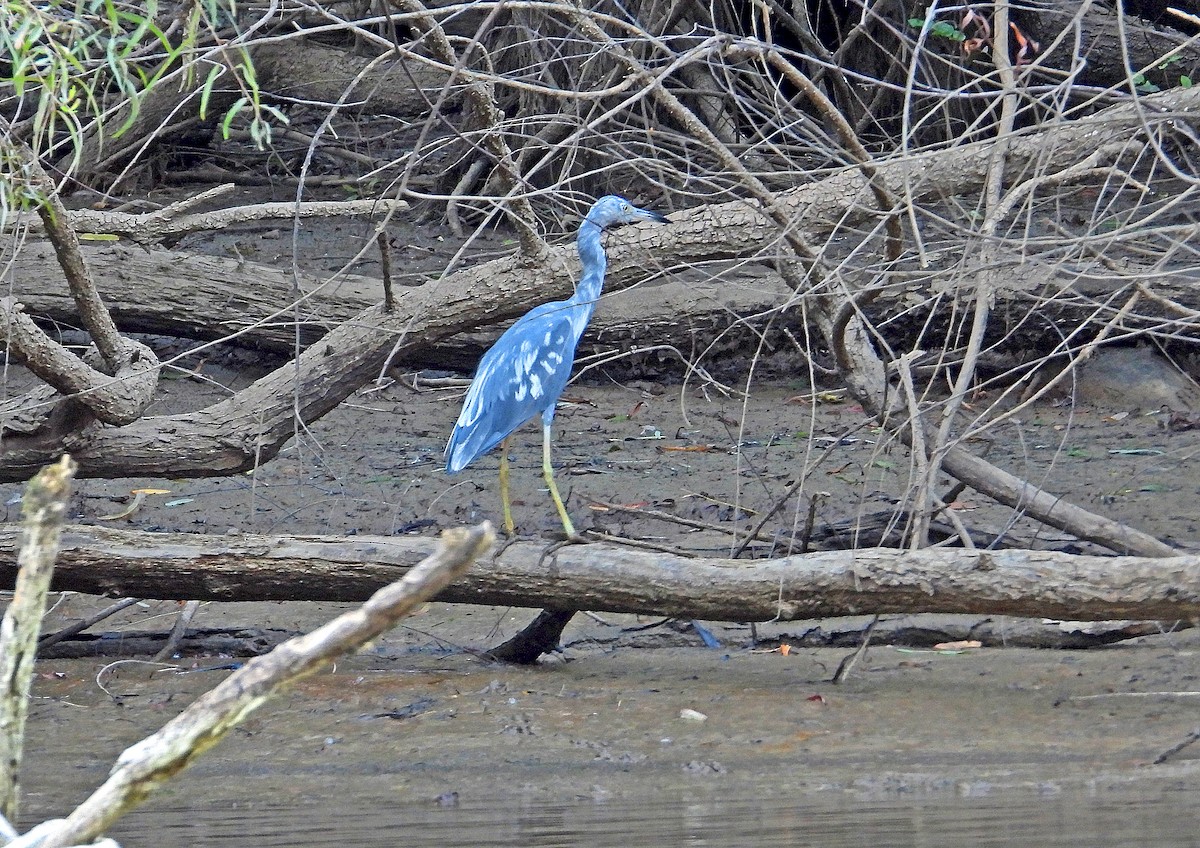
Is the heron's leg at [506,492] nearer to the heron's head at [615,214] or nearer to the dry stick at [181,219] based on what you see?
the heron's head at [615,214]

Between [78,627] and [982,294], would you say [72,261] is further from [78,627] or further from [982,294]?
[982,294]

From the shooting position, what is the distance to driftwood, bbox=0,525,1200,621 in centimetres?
424

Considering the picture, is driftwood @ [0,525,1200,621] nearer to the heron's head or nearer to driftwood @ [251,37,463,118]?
the heron's head

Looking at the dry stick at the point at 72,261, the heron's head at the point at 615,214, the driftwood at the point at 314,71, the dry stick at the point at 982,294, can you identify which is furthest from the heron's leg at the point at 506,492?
the driftwood at the point at 314,71

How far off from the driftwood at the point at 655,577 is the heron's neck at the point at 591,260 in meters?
1.17

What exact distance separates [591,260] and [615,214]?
26 cm

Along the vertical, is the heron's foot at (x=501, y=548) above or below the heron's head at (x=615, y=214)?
below

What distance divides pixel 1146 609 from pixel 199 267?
4.86 m

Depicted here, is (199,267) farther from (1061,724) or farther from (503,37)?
(1061,724)

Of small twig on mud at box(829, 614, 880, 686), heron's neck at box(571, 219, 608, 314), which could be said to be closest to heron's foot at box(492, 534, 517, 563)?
heron's neck at box(571, 219, 608, 314)

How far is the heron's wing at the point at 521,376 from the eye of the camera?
546cm

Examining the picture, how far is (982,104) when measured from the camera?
8.52 metres

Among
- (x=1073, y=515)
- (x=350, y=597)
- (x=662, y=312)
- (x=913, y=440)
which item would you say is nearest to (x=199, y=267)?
(x=662, y=312)

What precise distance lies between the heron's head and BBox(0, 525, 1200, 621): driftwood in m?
1.49
